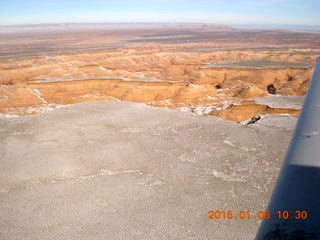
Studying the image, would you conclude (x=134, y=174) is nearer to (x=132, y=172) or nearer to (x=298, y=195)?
(x=132, y=172)

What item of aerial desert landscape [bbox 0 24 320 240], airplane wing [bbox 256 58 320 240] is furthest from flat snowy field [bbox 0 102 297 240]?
airplane wing [bbox 256 58 320 240]

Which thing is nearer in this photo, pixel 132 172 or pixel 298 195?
pixel 298 195

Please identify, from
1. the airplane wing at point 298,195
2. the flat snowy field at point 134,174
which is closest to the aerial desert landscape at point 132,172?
the flat snowy field at point 134,174

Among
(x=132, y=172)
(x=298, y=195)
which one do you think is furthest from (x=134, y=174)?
A: (x=298, y=195)

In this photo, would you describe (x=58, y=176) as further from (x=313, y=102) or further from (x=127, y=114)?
(x=313, y=102)

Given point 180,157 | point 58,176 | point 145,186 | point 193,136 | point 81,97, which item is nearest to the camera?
point 145,186

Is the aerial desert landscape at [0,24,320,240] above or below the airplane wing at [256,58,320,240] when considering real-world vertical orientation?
below

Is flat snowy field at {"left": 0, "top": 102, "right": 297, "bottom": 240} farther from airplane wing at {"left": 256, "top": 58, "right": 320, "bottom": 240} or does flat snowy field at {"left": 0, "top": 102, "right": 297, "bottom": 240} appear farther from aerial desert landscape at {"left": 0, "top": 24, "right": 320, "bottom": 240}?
airplane wing at {"left": 256, "top": 58, "right": 320, "bottom": 240}

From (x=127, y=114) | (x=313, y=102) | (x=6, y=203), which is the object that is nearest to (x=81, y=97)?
(x=127, y=114)
